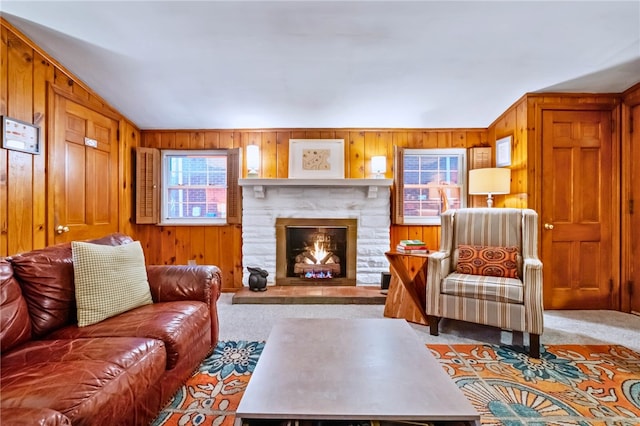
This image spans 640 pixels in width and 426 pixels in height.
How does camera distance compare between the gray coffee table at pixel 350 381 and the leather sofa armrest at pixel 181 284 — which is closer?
the gray coffee table at pixel 350 381

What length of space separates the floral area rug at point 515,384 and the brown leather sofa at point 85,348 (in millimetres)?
144

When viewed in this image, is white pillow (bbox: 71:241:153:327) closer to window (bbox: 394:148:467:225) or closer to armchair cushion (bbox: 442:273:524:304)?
armchair cushion (bbox: 442:273:524:304)

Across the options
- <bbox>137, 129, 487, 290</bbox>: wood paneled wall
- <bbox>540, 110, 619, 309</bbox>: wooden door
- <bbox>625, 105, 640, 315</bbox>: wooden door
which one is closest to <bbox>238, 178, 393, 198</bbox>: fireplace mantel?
<bbox>137, 129, 487, 290</bbox>: wood paneled wall

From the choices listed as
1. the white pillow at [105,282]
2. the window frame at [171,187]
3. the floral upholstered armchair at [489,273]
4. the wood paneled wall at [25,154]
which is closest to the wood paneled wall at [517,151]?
the floral upholstered armchair at [489,273]

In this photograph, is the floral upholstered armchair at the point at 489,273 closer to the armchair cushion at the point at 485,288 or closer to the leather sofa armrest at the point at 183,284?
the armchair cushion at the point at 485,288

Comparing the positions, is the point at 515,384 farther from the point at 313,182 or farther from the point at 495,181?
the point at 313,182

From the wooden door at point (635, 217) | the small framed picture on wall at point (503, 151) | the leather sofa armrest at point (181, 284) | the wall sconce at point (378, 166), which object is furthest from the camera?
the wall sconce at point (378, 166)

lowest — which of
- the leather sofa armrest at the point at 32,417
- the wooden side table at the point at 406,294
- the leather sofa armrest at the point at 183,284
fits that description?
the wooden side table at the point at 406,294

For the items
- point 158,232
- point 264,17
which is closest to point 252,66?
point 264,17

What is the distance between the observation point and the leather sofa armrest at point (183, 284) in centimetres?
206

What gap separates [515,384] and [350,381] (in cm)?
130

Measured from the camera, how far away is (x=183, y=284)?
2.09m

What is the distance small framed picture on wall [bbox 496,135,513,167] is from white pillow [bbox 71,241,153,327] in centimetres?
378

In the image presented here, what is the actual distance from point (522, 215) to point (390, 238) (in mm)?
1588
